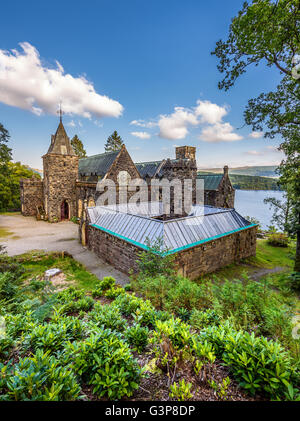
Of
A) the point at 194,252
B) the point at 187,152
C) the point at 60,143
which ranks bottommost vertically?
the point at 194,252

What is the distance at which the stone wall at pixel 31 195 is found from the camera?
78.8ft

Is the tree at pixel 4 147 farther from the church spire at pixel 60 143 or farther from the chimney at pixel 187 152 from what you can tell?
the chimney at pixel 187 152

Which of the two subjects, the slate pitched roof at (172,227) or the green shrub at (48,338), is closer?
the green shrub at (48,338)

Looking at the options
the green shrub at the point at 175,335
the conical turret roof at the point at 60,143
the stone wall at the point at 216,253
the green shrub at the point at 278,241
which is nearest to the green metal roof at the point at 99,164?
the conical turret roof at the point at 60,143

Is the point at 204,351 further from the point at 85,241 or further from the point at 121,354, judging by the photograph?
the point at 85,241

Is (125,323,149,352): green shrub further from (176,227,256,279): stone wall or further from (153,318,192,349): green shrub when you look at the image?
(176,227,256,279): stone wall

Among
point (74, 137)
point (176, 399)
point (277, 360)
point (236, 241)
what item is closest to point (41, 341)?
point (176, 399)

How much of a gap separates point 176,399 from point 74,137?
155 ft

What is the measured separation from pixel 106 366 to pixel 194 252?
698 centimetres

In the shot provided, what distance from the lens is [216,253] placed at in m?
9.78

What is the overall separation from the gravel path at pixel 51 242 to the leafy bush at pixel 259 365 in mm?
6565

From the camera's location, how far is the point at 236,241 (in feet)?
36.2

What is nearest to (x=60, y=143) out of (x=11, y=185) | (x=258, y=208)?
(x=11, y=185)

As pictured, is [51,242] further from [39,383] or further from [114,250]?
[39,383]
